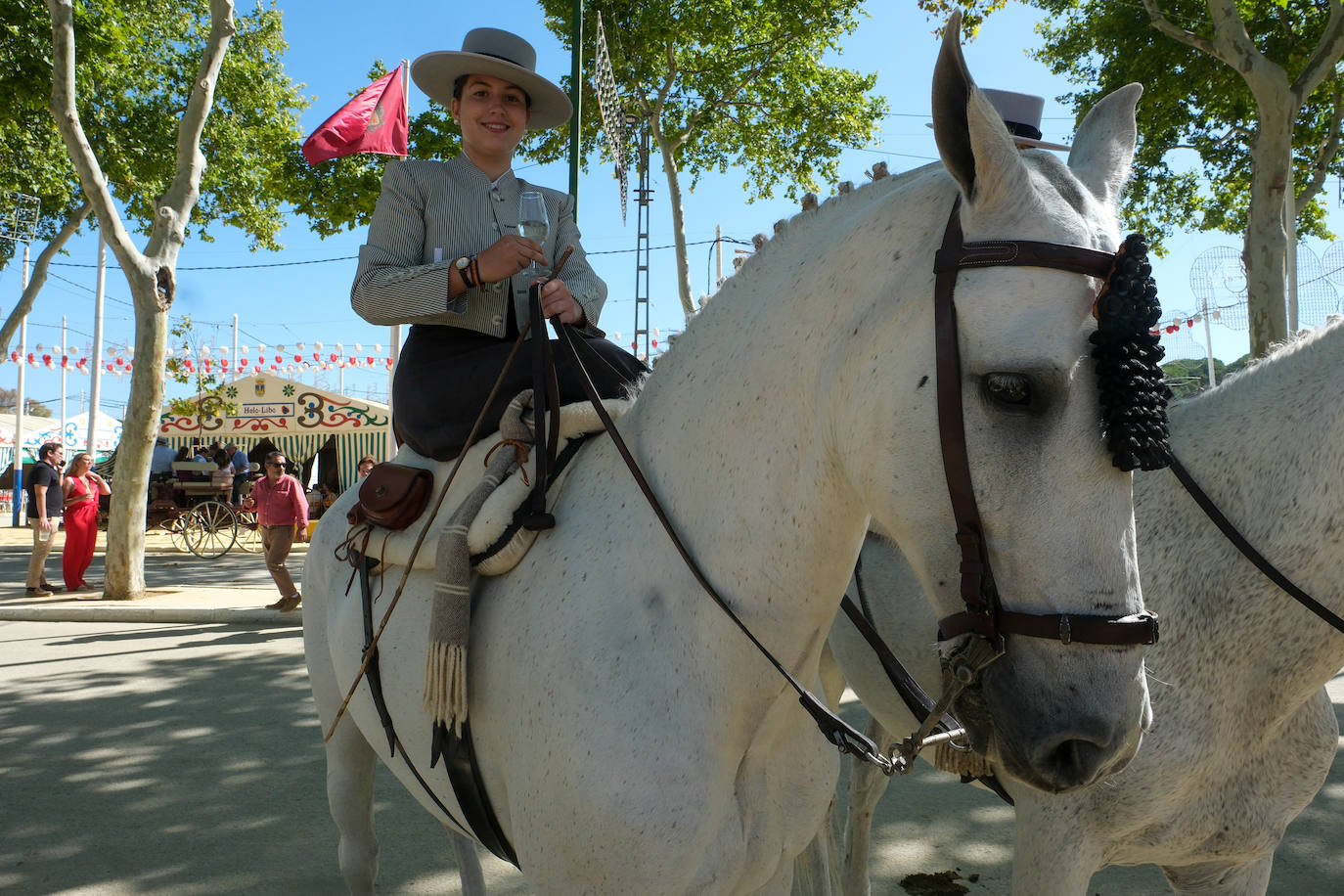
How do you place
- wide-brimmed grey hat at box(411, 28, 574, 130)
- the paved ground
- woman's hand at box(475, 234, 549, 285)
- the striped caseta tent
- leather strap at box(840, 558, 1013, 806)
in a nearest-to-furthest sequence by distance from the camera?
leather strap at box(840, 558, 1013, 806), woman's hand at box(475, 234, 549, 285), wide-brimmed grey hat at box(411, 28, 574, 130), the paved ground, the striped caseta tent

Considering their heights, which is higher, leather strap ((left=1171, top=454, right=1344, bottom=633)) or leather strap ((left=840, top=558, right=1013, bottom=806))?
leather strap ((left=1171, top=454, right=1344, bottom=633))

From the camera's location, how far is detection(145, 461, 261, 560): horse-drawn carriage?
1794 cm

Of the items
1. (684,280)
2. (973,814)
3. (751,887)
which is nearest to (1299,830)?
(973,814)

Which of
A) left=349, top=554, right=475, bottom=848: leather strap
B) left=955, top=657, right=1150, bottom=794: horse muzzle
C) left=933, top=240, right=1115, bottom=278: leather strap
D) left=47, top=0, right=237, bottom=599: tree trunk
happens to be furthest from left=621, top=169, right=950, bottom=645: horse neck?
left=47, top=0, right=237, bottom=599: tree trunk

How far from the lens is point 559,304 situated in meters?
2.13

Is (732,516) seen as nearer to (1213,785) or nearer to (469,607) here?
(469,607)

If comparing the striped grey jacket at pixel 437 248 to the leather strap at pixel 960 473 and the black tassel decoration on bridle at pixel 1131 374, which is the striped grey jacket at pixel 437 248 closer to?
the leather strap at pixel 960 473

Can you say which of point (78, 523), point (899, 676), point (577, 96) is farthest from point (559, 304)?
point (78, 523)

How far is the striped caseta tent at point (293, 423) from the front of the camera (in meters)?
24.8

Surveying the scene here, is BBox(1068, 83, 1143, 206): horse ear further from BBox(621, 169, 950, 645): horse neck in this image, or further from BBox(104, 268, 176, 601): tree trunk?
BBox(104, 268, 176, 601): tree trunk

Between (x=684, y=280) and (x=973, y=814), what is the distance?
12214 millimetres

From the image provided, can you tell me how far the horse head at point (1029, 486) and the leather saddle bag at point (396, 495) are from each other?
1277 millimetres

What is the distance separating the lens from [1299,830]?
4.02m

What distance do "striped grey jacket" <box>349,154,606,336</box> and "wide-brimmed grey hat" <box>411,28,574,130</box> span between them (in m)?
0.24
